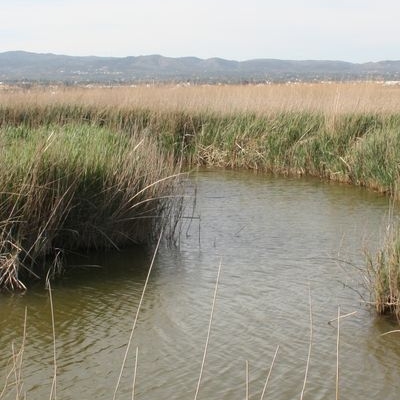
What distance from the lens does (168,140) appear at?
14.6 meters

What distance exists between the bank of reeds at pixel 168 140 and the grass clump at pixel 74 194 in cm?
1

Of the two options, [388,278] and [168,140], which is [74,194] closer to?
[388,278]

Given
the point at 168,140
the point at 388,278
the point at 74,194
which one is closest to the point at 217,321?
the point at 388,278

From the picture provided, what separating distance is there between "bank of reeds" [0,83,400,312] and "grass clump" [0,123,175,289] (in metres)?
0.01

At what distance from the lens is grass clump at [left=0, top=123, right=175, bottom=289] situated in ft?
20.8

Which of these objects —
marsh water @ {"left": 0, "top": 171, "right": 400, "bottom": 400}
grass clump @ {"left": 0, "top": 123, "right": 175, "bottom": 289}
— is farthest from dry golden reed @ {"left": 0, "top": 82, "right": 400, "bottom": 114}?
grass clump @ {"left": 0, "top": 123, "right": 175, "bottom": 289}

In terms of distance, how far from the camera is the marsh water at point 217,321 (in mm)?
4594

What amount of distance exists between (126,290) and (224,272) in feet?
3.28

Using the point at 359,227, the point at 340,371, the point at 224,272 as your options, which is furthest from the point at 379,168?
the point at 340,371

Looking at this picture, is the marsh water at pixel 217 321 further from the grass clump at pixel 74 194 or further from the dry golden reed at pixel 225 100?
the dry golden reed at pixel 225 100

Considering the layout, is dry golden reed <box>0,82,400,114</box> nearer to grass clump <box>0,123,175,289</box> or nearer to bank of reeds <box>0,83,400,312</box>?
bank of reeds <box>0,83,400,312</box>

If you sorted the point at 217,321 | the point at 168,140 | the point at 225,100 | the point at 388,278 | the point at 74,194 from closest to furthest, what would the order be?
the point at 388,278
the point at 217,321
the point at 74,194
the point at 168,140
the point at 225,100

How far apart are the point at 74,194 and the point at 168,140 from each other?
7.67 meters

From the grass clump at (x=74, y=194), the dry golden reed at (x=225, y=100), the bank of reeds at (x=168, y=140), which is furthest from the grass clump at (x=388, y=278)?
the dry golden reed at (x=225, y=100)
